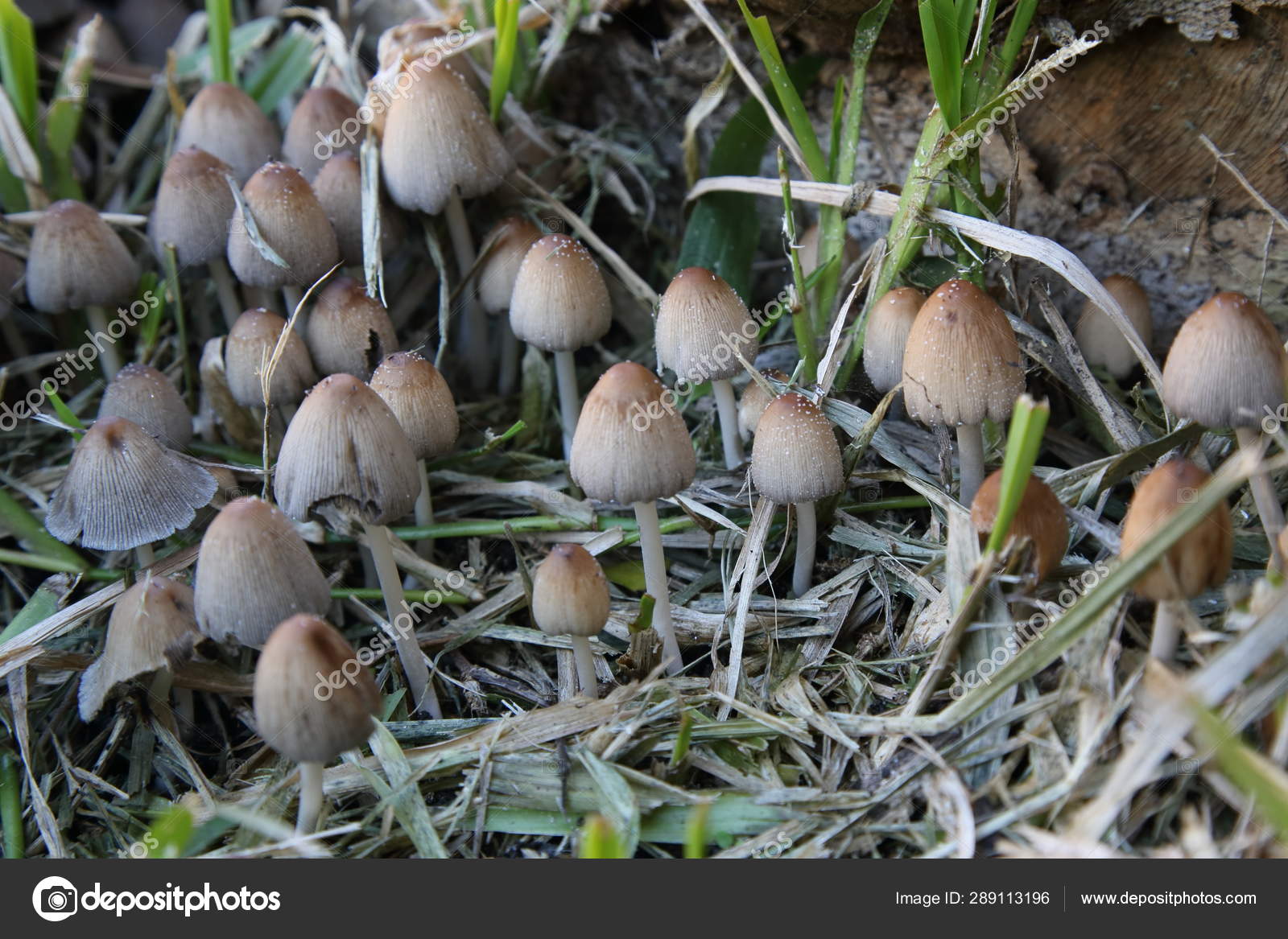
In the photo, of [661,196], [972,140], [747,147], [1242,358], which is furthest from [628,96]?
[1242,358]

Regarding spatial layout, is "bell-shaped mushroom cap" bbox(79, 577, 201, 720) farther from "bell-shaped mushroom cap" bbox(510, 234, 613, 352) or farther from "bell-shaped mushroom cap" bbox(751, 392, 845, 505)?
"bell-shaped mushroom cap" bbox(751, 392, 845, 505)

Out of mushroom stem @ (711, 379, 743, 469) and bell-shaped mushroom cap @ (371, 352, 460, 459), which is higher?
bell-shaped mushroom cap @ (371, 352, 460, 459)

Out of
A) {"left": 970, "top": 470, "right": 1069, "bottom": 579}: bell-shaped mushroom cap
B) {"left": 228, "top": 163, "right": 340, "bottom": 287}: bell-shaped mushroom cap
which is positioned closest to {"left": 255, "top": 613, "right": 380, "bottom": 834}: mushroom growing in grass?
{"left": 970, "top": 470, "right": 1069, "bottom": 579}: bell-shaped mushroom cap

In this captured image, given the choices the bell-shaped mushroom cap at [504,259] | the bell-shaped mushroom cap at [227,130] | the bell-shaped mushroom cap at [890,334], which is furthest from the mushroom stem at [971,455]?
the bell-shaped mushroom cap at [227,130]

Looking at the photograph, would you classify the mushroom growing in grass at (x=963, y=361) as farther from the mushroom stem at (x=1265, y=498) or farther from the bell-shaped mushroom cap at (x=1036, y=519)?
the mushroom stem at (x=1265, y=498)
